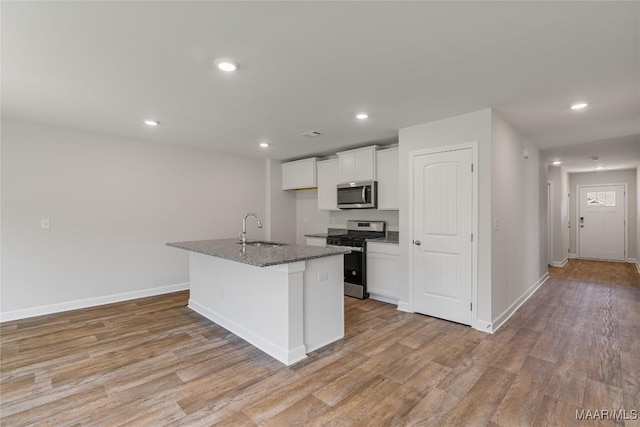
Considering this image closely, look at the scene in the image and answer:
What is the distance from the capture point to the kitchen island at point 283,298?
2633mm

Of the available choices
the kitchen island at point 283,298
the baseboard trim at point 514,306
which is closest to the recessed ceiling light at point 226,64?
the kitchen island at point 283,298

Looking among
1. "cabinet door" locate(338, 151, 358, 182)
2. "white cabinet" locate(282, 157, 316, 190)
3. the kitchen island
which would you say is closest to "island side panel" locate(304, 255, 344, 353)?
the kitchen island

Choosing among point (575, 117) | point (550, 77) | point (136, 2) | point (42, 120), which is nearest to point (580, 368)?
point (550, 77)

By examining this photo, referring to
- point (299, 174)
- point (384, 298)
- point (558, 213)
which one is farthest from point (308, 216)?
point (558, 213)

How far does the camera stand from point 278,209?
20.6 ft

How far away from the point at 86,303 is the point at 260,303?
113 inches

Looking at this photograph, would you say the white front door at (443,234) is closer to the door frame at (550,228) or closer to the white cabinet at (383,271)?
the white cabinet at (383,271)

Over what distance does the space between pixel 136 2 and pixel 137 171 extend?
3.51m

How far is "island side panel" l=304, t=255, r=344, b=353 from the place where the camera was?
2828mm

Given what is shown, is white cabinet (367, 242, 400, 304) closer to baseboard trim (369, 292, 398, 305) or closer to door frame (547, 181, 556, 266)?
baseboard trim (369, 292, 398, 305)

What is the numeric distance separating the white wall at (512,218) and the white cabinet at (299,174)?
10.0ft

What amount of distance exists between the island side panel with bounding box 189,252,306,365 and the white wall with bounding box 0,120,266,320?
1497mm

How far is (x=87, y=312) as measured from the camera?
3918 millimetres

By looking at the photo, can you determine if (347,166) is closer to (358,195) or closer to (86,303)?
(358,195)
